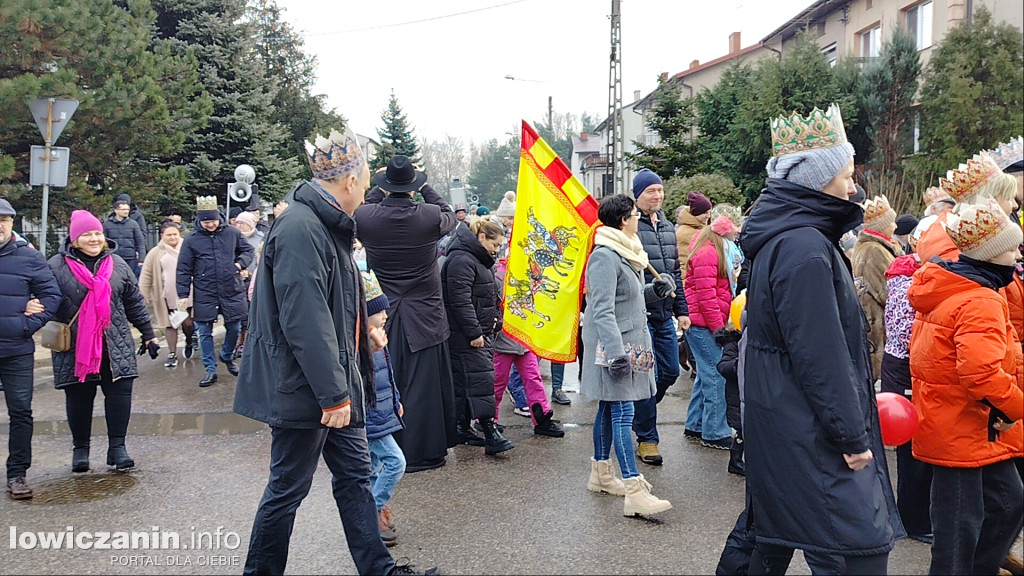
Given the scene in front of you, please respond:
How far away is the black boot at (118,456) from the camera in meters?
6.16

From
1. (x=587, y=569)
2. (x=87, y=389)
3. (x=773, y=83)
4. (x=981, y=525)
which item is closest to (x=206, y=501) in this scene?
(x=87, y=389)

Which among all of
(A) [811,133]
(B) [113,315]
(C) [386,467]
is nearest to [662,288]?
(C) [386,467]

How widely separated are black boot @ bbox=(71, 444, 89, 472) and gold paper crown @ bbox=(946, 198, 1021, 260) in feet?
19.4

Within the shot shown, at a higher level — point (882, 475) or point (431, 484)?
point (882, 475)

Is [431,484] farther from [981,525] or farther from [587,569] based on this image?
[981,525]

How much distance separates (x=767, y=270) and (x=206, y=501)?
4019mm

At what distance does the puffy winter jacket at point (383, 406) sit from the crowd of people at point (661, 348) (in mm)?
12

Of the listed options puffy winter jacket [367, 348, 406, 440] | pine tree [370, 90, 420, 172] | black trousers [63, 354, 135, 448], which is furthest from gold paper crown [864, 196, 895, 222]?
pine tree [370, 90, 420, 172]

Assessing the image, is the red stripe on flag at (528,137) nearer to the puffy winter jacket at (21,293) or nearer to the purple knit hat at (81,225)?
the purple knit hat at (81,225)

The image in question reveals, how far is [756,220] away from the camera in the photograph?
10.8 feet

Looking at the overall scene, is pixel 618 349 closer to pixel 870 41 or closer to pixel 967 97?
pixel 967 97

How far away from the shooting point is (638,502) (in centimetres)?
498

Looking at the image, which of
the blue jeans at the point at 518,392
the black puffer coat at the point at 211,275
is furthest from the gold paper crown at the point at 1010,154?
the black puffer coat at the point at 211,275

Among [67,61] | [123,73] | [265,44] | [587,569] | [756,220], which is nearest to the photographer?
[756,220]
